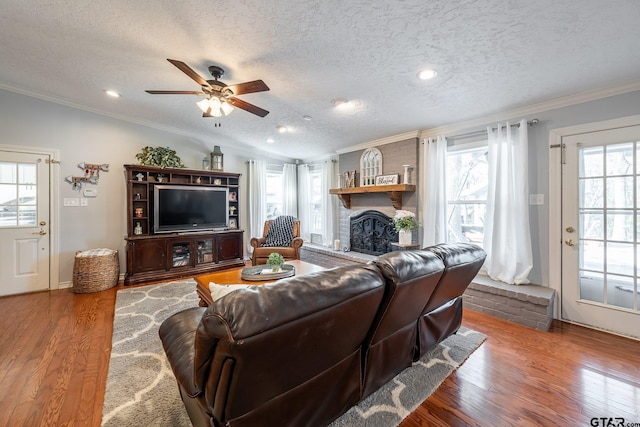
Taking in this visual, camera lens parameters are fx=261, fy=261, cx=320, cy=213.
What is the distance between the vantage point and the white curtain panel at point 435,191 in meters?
3.54

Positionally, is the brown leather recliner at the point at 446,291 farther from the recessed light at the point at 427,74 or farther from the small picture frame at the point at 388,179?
the small picture frame at the point at 388,179

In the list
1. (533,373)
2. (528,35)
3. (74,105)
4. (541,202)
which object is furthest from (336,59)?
(74,105)

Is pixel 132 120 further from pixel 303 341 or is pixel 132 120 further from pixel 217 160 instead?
pixel 303 341

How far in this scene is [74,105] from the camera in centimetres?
380

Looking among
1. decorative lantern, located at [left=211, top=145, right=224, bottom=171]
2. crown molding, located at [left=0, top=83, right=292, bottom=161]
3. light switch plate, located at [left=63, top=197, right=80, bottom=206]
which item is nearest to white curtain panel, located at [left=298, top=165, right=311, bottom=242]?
crown molding, located at [left=0, top=83, right=292, bottom=161]

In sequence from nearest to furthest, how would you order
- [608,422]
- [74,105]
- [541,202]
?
[608,422] < [541,202] < [74,105]

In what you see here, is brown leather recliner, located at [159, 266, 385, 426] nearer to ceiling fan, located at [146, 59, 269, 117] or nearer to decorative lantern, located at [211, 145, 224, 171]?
ceiling fan, located at [146, 59, 269, 117]

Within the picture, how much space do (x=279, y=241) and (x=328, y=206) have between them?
1248 millimetres

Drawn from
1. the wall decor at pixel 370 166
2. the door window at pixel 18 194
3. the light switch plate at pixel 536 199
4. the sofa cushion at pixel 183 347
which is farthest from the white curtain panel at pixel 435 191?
the door window at pixel 18 194

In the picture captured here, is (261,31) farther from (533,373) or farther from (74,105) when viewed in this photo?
(74,105)

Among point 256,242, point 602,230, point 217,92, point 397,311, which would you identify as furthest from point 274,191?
point 602,230

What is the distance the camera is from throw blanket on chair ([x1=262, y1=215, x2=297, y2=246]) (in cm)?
475

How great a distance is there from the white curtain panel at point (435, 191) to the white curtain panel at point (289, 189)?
311 centimetres

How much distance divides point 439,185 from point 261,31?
110 inches
